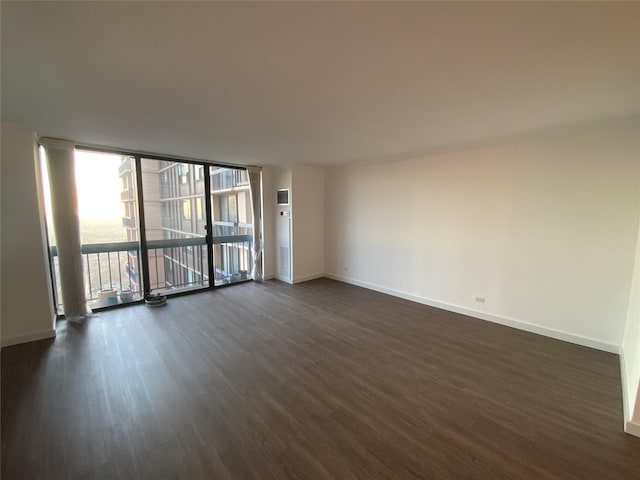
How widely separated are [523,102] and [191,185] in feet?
16.2

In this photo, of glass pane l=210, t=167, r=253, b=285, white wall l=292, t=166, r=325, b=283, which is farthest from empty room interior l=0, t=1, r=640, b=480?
white wall l=292, t=166, r=325, b=283

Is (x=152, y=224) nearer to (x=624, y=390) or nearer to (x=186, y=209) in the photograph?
(x=186, y=209)

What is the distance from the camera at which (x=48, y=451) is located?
67.5 inches

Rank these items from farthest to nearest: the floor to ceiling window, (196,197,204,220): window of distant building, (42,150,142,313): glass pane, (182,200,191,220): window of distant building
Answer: (196,197,204,220): window of distant building < (182,200,191,220): window of distant building < the floor to ceiling window < (42,150,142,313): glass pane

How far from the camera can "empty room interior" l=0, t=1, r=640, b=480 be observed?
1.47 m

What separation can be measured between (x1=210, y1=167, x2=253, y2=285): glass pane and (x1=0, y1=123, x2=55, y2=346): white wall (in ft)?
8.05

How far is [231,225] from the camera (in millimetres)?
5707

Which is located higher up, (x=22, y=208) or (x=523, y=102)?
(x=523, y=102)

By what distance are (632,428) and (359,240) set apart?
3.94 m

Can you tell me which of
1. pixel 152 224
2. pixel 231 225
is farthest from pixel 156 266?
pixel 231 225

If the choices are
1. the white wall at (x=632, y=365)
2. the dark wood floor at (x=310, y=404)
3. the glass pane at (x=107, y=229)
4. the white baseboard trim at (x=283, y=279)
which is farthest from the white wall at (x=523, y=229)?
the glass pane at (x=107, y=229)

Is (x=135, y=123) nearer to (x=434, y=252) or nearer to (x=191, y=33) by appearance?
(x=191, y=33)

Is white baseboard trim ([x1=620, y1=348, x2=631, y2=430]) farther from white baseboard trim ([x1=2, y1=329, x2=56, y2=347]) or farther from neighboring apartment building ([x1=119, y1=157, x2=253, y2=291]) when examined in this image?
white baseboard trim ([x1=2, y1=329, x2=56, y2=347])

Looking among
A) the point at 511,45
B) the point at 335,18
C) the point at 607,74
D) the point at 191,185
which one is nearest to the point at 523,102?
the point at 607,74
